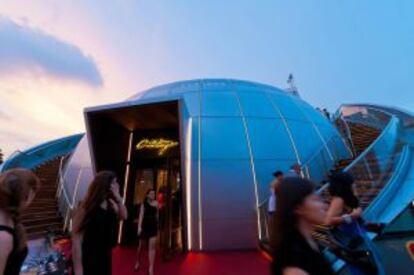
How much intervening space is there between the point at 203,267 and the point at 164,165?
5125 millimetres

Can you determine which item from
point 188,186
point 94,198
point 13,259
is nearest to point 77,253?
point 94,198

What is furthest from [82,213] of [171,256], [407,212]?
[407,212]

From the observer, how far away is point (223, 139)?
36.9 feet

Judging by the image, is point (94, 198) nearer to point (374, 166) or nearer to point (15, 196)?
point (15, 196)

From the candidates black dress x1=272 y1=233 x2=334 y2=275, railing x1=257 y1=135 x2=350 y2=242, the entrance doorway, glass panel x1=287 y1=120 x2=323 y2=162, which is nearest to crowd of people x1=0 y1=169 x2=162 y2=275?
black dress x1=272 y1=233 x2=334 y2=275

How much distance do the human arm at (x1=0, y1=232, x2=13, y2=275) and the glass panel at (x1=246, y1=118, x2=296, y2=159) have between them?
9289 millimetres

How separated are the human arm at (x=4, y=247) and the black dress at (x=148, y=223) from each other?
614cm

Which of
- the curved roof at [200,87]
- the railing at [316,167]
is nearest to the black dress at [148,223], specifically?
the railing at [316,167]

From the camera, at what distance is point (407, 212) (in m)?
9.04

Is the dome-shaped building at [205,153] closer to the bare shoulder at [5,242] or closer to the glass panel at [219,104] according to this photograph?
the glass panel at [219,104]

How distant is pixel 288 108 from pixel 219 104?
9.63 ft

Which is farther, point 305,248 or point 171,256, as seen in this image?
point 171,256

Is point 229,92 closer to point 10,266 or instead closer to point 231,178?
point 231,178

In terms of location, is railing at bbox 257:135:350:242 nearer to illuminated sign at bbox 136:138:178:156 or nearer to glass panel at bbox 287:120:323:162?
glass panel at bbox 287:120:323:162
